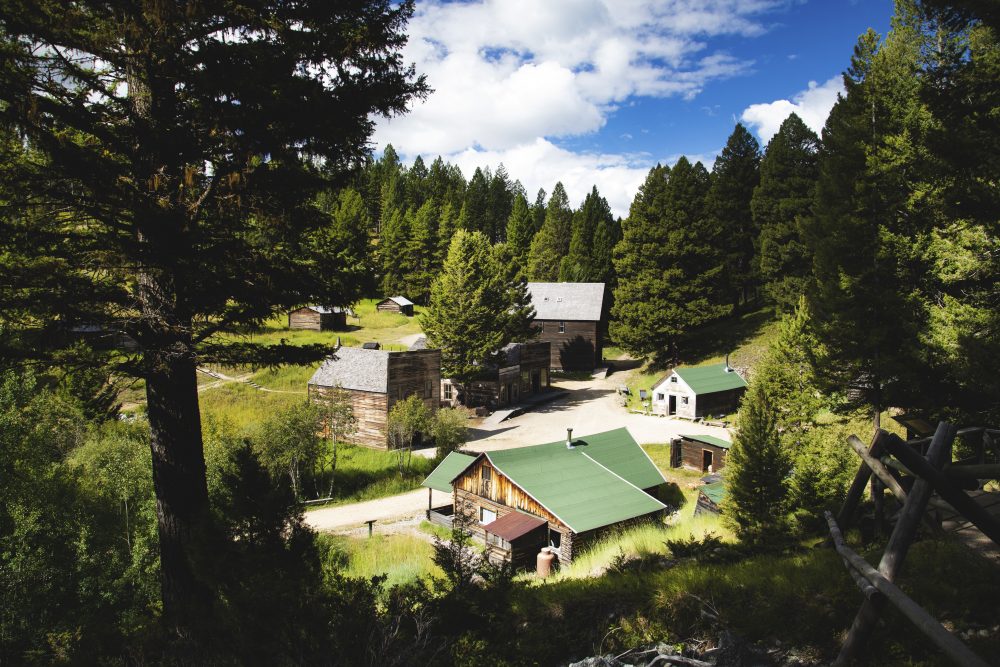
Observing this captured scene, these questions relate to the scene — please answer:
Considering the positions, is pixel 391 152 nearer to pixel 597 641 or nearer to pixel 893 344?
pixel 893 344

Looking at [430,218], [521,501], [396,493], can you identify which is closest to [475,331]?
[396,493]

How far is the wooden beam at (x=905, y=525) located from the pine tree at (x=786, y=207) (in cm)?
4222

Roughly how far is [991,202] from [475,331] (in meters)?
32.5

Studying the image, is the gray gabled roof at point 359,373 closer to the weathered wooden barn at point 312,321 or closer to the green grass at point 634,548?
the green grass at point 634,548

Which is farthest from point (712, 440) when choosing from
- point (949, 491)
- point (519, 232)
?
point (519, 232)

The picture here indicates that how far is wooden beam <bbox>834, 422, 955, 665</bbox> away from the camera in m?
4.52

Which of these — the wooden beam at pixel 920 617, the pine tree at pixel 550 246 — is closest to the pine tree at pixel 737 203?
the pine tree at pixel 550 246

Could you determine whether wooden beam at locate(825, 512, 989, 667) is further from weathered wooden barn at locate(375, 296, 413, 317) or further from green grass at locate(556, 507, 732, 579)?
weathered wooden barn at locate(375, 296, 413, 317)

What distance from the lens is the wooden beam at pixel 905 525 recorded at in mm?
4516

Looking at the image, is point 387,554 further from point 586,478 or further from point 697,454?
point 697,454

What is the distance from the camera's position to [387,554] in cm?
1892

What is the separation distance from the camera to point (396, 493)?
27.8 metres

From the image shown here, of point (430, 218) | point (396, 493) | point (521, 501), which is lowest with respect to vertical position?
point (396, 493)

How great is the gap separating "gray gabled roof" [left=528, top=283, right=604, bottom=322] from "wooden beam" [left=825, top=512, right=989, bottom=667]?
4985 cm
